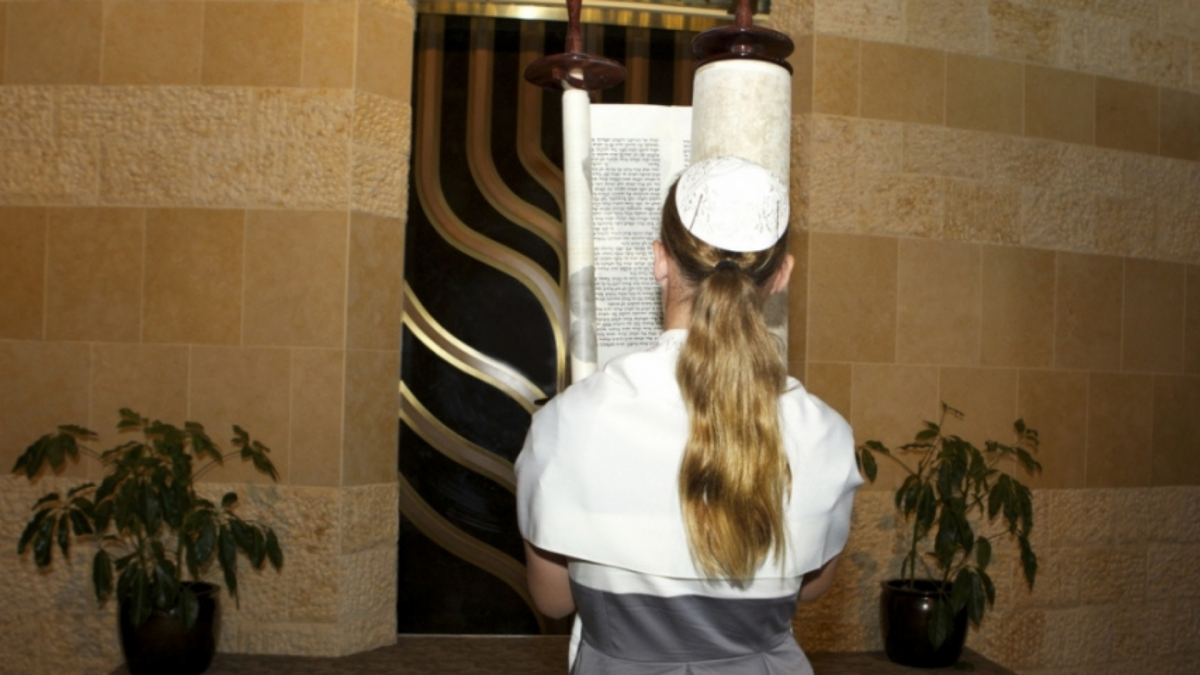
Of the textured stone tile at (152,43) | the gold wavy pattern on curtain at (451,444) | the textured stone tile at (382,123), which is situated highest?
the textured stone tile at (152,43)

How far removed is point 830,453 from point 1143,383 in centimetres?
410

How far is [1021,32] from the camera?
4.79 meters

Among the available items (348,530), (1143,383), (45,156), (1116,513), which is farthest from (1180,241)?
(45,156)

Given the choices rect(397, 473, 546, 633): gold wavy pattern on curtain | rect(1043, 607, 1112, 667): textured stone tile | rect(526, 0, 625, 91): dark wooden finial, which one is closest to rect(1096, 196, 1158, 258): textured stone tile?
rect(1043, 607, 1112, 667): textured stone tile

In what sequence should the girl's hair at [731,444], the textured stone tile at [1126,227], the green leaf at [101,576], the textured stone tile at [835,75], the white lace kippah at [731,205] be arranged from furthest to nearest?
the textured stone tile at [1126,227] → the textured stone tile at [835,75] → the green leaf at [101,576] → the white lace kippah at [731,205] → the girl's hair at [731,444]

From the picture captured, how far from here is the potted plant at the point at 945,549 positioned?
409cm

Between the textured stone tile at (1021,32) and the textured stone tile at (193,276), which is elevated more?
the textured stone tile at (1021,32)

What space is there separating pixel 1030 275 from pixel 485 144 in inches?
90.6

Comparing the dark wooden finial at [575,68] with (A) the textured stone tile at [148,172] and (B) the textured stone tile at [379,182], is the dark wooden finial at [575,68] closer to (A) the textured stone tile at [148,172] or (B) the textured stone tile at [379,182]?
(B) the textured stone tile at [379,182]

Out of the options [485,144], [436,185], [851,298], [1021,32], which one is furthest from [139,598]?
[1021,32]

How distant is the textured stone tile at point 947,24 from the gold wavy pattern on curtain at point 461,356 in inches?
81.2

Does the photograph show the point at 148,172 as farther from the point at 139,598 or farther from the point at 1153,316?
the point at 1153,316

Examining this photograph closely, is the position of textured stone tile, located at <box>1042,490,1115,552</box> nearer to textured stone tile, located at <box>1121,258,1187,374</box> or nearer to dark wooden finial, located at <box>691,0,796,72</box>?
textured stone tile, located at <box>1121,258,1187,374</box>

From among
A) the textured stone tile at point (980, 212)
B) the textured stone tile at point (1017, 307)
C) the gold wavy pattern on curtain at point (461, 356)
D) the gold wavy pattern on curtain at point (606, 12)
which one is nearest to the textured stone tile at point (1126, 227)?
the textured stone tile at point (1017, 307)
